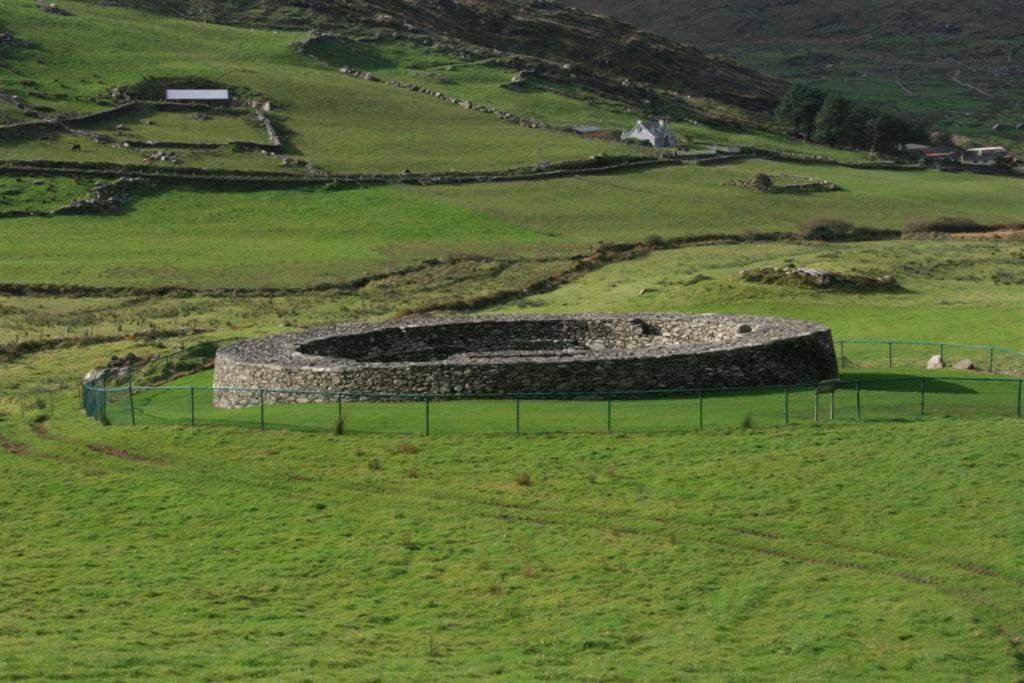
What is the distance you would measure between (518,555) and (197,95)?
12608cm

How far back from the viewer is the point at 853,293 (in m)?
72.7

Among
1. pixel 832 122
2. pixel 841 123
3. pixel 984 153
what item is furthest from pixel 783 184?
pixel 984 153

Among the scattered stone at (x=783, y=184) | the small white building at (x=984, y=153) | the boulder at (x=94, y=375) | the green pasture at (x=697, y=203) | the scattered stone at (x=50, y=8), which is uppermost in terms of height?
the scattered stone at (x=50, y=8)

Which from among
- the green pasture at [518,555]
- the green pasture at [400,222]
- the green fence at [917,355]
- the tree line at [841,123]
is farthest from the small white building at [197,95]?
the green pasture at [518,555]

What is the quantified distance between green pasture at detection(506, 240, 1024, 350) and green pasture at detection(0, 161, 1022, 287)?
41.6 ft

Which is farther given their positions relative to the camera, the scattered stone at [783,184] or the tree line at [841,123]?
the tree line at [841,123]

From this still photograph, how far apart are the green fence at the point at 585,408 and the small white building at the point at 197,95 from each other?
4126 inches

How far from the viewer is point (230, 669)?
73.7 feet

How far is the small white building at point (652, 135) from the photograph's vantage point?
15038 cm

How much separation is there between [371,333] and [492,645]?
29437 mm

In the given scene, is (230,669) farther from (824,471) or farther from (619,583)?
(824,471)

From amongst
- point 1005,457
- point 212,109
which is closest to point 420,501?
point 1005,457

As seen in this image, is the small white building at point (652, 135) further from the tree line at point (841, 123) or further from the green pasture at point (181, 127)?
the green pasture at point (181, 127)

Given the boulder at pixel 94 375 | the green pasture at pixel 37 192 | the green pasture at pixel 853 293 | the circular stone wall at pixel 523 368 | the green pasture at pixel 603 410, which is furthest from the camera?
the green pasture at pixel 37 192
